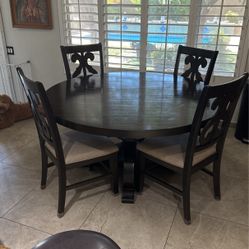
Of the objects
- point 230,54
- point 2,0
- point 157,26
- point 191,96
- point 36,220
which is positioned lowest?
point 36,220

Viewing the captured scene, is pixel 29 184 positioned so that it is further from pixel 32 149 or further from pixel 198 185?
pixel 198 185

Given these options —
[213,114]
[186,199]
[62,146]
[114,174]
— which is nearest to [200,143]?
[213,114]

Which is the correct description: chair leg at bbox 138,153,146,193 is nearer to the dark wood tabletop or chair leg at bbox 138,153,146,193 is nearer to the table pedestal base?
the table pedestal base

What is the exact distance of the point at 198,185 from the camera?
87.7 inches

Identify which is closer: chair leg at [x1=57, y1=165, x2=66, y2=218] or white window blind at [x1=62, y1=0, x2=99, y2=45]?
chair leg at [x1=57, y1=165, x2=66, y2=218]

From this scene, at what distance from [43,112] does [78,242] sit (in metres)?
0.86

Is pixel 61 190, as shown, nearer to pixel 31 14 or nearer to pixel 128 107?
pixel 128 107

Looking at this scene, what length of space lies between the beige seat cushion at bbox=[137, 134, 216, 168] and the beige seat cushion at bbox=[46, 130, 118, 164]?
0.24 meters

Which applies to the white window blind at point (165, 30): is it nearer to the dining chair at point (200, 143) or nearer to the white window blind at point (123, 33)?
the white window blind at point (123, 33)

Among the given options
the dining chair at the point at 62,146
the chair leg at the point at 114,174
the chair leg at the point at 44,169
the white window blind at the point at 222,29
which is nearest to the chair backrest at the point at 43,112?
the dining chair at the point at 62,146

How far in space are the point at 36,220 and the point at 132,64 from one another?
212 cm

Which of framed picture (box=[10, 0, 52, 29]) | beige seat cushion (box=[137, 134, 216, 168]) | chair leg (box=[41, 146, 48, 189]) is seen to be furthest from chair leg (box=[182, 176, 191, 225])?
framed picture (box=[10, 0, 52, 29])

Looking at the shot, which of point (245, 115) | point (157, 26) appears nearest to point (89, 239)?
point (245, 115)

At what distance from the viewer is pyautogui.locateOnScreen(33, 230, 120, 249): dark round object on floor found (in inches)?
38.1
